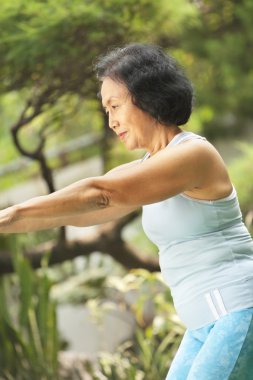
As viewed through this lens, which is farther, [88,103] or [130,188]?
[88,103]

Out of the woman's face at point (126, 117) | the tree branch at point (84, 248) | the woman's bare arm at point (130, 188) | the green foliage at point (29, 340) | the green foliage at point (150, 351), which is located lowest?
the green foliage at point (150, 351)

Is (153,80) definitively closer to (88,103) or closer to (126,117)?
(126,117)

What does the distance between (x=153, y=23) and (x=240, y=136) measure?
61.4 inches

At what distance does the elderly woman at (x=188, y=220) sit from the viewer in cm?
135

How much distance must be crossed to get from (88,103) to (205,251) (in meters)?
2.24

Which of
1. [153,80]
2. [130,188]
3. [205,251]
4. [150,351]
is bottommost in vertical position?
[150,351]

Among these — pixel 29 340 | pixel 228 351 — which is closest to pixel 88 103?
pixel 29 340

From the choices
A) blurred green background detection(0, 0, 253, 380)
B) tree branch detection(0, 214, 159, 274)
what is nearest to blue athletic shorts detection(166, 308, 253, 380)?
blurred green background detection(0, 0, 253, 380)

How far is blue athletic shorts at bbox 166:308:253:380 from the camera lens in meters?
1.36

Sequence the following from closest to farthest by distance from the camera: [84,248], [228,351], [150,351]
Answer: [228,351] < [150,351] < [84,248]

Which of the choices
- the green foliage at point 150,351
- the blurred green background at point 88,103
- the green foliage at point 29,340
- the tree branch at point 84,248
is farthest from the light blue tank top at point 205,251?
the tree branch at point 84,248

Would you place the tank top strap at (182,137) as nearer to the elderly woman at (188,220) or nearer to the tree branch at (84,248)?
the elderly woman at (188,220)

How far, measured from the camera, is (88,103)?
11.7ft

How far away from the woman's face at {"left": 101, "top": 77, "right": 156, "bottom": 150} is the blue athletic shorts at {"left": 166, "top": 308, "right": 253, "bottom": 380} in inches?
13.5
